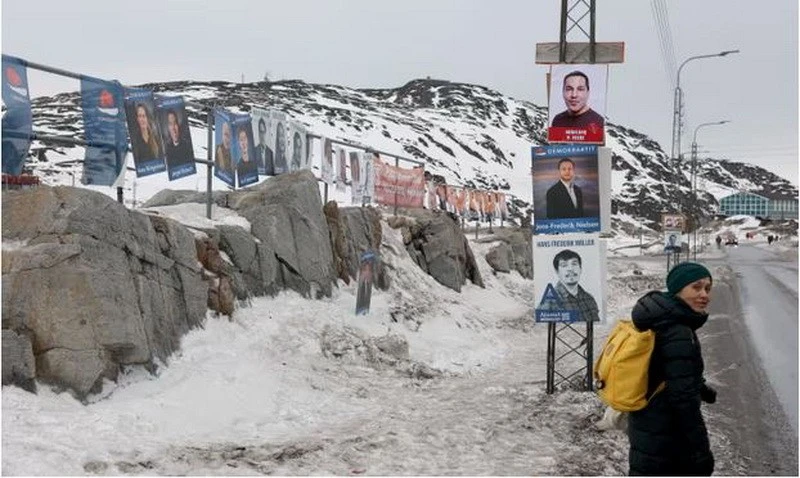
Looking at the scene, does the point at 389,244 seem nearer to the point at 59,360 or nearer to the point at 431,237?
the point at 431,237

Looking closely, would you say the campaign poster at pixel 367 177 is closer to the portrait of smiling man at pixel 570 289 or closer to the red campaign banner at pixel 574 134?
the red campaign banner at pixel 574 134

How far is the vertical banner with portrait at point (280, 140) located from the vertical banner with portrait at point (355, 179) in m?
3.31

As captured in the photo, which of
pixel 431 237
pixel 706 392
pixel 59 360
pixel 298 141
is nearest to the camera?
pixel 706 392

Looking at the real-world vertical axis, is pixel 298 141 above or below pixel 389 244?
above

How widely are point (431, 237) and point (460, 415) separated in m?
12.8

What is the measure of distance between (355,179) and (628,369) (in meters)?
14.0

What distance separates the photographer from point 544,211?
10.0 m

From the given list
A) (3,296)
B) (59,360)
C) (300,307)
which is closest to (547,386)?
(300,307)

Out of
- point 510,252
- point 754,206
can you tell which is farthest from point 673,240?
point 754,206

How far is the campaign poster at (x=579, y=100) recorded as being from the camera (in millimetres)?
11367

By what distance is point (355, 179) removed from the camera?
17812mm

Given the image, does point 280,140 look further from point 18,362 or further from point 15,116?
point 18,362

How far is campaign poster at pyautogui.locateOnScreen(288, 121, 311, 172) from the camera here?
14711 mm

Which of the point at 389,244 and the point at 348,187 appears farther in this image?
the point at 389,244
